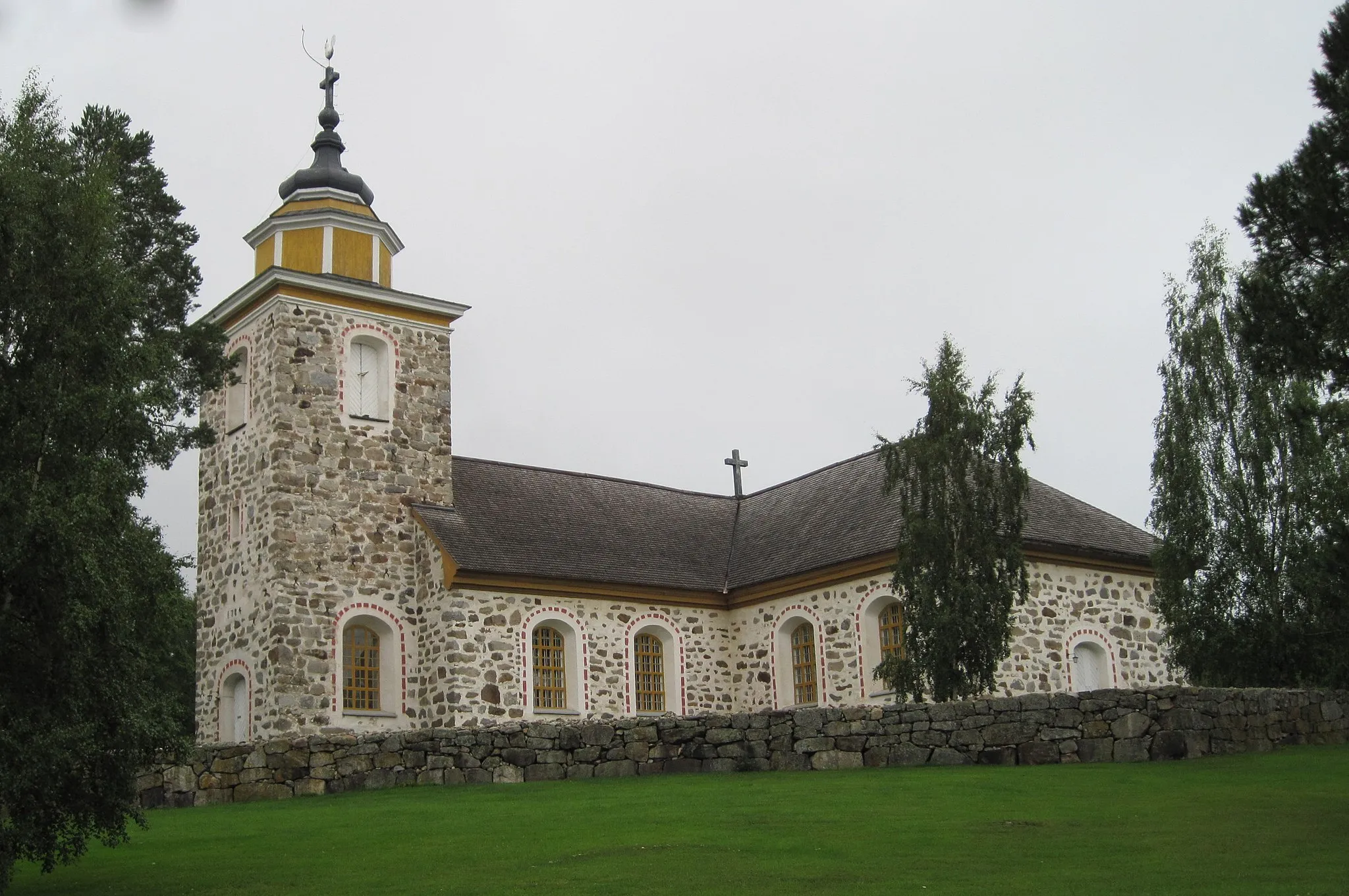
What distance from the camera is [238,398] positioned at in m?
28.8

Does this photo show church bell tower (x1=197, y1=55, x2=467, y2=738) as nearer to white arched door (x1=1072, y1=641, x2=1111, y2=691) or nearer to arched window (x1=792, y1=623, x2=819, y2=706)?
arched window (x1=792, y1=623, x2=819, y2=706)

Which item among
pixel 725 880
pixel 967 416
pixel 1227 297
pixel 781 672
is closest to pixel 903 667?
pixel 967 416

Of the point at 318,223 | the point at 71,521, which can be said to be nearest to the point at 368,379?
the point at 318,223

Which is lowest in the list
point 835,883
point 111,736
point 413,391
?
point 835,883

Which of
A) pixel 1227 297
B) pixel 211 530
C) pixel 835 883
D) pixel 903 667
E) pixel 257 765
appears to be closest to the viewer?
pixel 835 883

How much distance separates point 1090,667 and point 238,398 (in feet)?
56.4

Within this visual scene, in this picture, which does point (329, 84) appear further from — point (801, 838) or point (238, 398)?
point (801, 838)

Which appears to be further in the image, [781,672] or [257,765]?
[781,672]

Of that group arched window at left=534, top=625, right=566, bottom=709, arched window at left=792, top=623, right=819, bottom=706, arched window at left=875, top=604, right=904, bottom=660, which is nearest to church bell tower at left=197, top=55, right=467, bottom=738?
arched window at left=534, top=625, right=566, bottom=709

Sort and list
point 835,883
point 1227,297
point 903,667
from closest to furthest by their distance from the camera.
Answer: point 835,883 < point 903,667 < point 1227,297

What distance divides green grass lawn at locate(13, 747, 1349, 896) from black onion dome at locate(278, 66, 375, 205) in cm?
1396

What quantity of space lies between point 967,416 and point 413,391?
11.5m

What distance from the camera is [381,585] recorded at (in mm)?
27359

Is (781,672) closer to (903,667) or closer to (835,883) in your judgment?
(903,667)
